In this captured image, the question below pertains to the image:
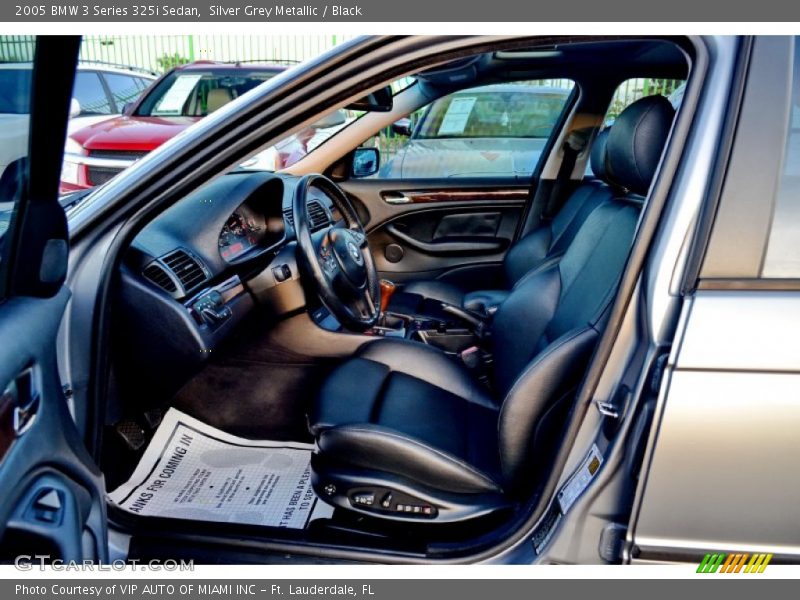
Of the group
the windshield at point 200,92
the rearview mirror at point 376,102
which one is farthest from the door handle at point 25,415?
the windshield at point 200,92

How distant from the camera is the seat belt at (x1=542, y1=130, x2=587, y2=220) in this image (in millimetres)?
3188

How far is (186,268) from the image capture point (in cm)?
173

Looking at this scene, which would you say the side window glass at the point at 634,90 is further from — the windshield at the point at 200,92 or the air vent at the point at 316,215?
the windshield at the point at 200,92

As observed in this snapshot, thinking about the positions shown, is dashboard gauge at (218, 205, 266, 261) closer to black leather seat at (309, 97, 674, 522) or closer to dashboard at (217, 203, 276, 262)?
dashboard at (217, 203, 276, 262)

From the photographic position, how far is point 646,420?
116 centimetres

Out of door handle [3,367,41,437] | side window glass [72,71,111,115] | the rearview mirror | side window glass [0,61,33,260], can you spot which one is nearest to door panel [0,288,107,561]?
door handle [3,367,41,437]

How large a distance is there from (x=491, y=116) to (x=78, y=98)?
5.00 metres

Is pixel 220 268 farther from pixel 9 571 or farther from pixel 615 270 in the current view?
pixel 615 270

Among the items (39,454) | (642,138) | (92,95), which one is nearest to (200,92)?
(92,95)

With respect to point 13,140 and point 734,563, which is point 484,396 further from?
point 13,140

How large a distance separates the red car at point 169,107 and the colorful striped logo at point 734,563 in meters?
5.14

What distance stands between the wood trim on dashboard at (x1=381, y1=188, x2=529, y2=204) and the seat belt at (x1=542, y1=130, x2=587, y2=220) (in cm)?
21

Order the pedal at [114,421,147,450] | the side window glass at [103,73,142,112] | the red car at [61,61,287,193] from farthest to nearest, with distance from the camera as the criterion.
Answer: the side window glass at [103,73,142,112] → the red car at [61,61,287,193] → the pedal at [114,421,147,450]

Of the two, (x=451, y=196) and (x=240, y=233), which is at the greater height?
(x=240, y=233)
